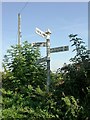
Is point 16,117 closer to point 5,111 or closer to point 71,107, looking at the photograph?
point 5,111

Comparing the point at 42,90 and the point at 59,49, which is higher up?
the point at 59,49

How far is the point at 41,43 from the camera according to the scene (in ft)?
22.5

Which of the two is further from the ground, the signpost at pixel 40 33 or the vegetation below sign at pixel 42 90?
the signpost at pixel 40 33

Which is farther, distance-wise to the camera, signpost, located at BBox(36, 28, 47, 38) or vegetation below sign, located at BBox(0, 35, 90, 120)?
signpost, located at BBox(36, 28, 47, 38)

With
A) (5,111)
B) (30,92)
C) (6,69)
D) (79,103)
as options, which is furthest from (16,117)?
(6,69)

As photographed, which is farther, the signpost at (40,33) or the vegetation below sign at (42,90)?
the signpost at (40,33)

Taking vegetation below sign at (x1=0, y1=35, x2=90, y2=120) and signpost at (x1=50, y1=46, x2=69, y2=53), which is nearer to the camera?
vegetation below sign at (x1=0, y1=35, x2=90, y2=120)

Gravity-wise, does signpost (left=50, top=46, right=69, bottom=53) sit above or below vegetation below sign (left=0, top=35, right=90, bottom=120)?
above

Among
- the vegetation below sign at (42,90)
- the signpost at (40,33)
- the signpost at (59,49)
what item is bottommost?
the vegetation below sign at (42,90)

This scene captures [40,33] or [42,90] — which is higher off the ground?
[40,33]

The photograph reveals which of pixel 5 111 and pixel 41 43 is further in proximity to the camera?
pixel 41 43

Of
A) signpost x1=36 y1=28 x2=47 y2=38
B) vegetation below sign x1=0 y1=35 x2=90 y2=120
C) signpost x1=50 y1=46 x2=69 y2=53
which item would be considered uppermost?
signpost x1=36 y1=28 x2=47 y2=38

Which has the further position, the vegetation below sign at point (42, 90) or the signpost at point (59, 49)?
the signpost at point (59, 49)

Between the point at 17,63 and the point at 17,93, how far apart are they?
81 centimetres
